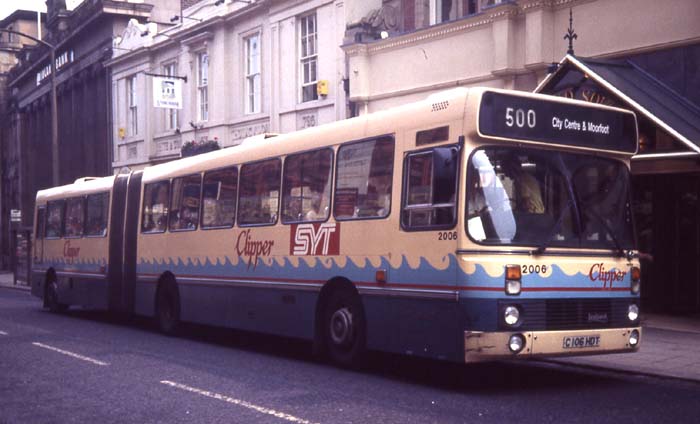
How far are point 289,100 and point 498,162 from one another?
1738 cm

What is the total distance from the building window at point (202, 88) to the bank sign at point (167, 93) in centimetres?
113

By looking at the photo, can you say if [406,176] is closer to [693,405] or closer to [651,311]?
[693,405]

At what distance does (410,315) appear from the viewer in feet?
33.7

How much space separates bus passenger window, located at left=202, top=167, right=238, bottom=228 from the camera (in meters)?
14.4

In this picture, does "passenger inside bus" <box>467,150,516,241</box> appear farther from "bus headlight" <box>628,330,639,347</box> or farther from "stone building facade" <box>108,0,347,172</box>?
"stone building facade" <box>108,0,347,172</box>

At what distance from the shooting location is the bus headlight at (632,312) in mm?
10305

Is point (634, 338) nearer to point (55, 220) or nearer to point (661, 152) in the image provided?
point (661, 152)

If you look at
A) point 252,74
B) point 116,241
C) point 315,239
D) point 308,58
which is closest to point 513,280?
point 315,239

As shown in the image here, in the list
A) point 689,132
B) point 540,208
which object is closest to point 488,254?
point 540,208

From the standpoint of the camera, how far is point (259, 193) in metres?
13.6

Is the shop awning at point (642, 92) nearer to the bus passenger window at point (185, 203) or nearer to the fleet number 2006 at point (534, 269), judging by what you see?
the fleet number 2006 at point (534, 269)

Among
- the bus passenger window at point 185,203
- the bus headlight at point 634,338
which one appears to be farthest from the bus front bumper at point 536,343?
the bus passenger window at point 185,203

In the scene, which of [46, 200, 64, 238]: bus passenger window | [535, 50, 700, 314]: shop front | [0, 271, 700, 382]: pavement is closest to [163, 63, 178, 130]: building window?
[46, 200, 64, 238]: bus passenger window

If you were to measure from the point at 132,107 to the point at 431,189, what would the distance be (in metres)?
28.7
